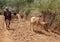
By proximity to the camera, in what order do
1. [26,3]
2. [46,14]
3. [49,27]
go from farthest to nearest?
[26,3] < [46,14] < [49,27]

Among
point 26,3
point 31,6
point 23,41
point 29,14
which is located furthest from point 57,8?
point 26,3

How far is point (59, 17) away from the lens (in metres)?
15.2


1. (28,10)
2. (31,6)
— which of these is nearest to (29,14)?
(28,10)

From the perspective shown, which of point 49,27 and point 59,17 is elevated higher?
point 59,17

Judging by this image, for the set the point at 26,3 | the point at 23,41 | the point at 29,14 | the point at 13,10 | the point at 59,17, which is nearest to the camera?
the point at 23,41

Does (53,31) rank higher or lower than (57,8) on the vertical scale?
lower

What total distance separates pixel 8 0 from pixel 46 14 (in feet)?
79.7

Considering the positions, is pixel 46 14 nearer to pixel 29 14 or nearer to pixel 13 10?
pixel 29 14

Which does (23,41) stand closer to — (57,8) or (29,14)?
(57,8)

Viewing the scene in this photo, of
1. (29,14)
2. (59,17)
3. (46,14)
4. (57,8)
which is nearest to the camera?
(59,17)

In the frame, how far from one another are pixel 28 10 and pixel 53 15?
47.8ft

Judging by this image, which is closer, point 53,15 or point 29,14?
point 53,15

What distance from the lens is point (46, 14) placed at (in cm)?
1984

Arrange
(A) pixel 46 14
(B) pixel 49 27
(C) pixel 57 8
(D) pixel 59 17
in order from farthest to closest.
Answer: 1. (A) pixel 46 14
2. (B) pixel 49 27
3. (C) pixel 57 8
4. (D) pixel 59 17
